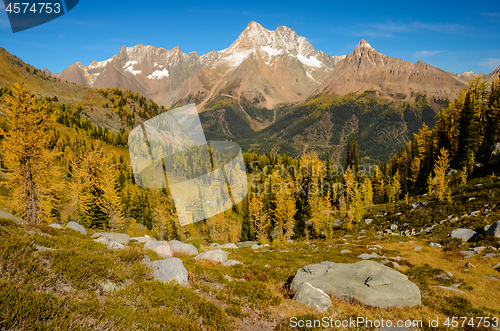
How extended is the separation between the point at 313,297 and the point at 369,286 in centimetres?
372

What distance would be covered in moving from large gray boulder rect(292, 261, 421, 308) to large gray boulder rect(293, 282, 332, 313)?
3.78 ft

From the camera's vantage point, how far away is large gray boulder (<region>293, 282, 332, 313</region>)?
1266cm

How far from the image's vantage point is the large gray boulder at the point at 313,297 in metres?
12.7

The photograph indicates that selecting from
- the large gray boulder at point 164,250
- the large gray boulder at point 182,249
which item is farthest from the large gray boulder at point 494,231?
the large gray boulder at point 164,250

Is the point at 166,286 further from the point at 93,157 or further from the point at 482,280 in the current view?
the point at 93,157

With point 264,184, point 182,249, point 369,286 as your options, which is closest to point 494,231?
point 369,286

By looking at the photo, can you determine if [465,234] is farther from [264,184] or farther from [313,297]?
[264,184]

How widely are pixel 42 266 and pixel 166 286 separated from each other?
17.2 feet

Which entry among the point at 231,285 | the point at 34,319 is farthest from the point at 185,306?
the point at 34,319

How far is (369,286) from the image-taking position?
1425 centimetres

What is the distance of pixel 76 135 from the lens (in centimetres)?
12962

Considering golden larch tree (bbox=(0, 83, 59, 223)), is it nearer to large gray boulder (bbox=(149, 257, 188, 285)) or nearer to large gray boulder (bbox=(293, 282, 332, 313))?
large gray boulder (bbox=(149, 257, 188, 285))

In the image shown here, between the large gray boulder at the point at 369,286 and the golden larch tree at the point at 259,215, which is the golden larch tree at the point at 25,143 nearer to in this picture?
the large gray boulder at the point at 369,286

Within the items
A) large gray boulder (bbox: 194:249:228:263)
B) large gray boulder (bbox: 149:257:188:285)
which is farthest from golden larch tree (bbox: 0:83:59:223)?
large gray boulder (bbox: 149:257:188:285)
